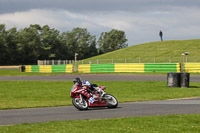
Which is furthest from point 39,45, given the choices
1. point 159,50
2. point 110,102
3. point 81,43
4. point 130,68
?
point 110,102

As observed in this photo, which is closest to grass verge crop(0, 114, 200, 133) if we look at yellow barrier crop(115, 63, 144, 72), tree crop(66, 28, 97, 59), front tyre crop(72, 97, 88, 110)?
front tyre crop(72, 97, 88, 110)

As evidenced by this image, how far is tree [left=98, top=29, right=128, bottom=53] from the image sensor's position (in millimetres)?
166262

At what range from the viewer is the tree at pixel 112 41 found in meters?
166

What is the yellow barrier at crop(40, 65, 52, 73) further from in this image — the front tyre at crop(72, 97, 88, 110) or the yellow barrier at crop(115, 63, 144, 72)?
the front tyre at crop(72, 97, 88, 110)

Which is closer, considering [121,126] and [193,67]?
[121,126]

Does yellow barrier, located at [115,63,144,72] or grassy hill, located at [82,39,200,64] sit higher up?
grassy hill, located at [82,39,200,64]

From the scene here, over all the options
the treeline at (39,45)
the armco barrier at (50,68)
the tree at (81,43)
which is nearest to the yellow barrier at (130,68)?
the armco barrier at (50,68)

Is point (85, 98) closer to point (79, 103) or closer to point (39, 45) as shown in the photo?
point (79, 103)

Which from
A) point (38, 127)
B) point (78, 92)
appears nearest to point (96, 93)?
point (78, 92)

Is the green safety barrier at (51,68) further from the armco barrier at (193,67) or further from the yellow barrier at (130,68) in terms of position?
the armco barrier at (193,67)

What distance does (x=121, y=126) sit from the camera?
910 cm

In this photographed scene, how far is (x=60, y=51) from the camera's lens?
125m

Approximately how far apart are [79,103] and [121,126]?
4.34 meters

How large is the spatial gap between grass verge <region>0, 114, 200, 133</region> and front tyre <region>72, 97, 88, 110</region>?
3.01 m
